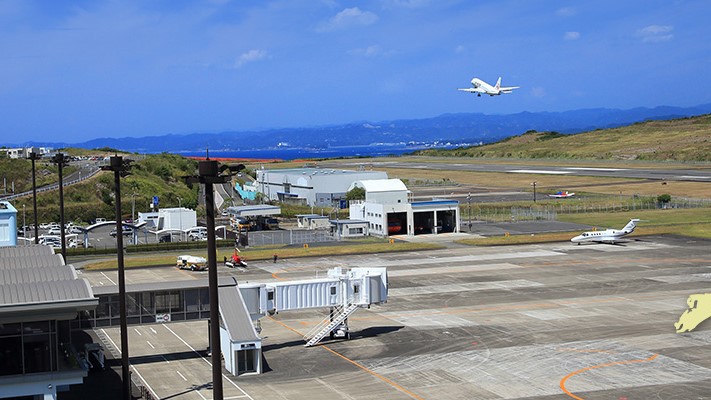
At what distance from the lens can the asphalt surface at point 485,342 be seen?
164 ft

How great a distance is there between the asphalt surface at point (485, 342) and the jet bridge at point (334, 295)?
151 centimetres

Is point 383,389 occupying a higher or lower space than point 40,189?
lower

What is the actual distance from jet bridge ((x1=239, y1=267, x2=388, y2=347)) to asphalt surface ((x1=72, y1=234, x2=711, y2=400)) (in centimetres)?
151

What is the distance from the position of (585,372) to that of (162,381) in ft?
80.0

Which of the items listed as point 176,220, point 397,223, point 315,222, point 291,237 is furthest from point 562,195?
point 176,220

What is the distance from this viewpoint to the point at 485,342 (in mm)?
60875

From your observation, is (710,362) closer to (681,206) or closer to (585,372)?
(585,372)

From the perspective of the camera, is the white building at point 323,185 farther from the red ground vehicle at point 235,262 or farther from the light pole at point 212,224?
the light pole at point 212,224

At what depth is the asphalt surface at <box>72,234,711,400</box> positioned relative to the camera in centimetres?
4994

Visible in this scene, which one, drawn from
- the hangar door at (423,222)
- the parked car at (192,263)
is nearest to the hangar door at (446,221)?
the hangar door at (423,222)

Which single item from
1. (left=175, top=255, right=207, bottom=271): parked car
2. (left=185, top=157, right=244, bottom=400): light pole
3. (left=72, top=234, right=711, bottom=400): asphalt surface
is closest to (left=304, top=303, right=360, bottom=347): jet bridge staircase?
(left=72, top=234, right=711, bottom=400): asphalt surface

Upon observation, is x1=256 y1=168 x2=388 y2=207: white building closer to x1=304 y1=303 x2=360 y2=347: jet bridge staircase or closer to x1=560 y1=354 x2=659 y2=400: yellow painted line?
x1=304 y1=303 x2=360 y2=347: jet bridge staircase

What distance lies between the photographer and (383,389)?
49.6 metres

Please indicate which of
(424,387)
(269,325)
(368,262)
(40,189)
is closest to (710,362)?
(424,387)
